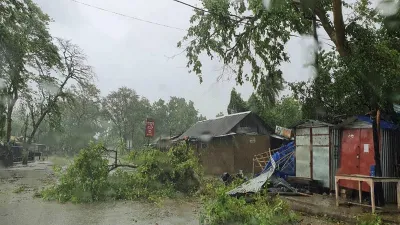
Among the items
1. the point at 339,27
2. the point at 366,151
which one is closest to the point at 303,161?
the point at 366,151

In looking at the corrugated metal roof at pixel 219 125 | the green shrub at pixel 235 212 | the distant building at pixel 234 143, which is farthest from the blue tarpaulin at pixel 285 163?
the corrugated metal roof at pixel 219 125

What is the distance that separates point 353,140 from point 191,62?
667 cm

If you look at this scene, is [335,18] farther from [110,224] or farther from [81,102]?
[81,102]

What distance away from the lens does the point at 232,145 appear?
23.0m

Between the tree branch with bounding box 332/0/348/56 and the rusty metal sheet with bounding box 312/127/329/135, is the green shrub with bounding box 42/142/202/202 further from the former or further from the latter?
the tree branch with bounding box 332/0/348/56

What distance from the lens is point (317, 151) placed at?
12367mm

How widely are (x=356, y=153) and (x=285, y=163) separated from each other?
10.9 ft

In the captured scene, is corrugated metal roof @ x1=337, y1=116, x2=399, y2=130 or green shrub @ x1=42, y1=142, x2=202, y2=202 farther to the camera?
green shrub @ x1=42, y1=142, x2=202, y2=202

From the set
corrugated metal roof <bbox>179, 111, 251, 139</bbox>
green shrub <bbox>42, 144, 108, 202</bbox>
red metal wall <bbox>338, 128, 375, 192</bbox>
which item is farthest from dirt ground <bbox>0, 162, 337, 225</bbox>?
corrugated metal roof <bbox>179, 111, 251, 139</bbox>

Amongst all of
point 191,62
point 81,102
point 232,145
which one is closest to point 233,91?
point 232,145

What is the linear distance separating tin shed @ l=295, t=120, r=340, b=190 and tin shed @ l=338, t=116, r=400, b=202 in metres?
0.62

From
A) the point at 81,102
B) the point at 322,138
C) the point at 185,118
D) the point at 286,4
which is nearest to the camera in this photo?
the point at 286,4

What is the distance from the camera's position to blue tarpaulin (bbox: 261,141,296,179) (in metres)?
13.5

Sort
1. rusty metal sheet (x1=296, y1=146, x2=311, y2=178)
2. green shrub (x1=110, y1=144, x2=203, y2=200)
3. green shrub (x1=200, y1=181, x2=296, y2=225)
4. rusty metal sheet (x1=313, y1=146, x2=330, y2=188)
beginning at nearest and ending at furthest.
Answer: green shrub (x1=200, y1=181, x2=296, y2=225) → rusty metal sheet (x1=313, y1=146, x2=330, y2=188) → rusty metal sheet (x1=296, y1=146, x2=311, y2=178) → green shrub (x1=110, y1=144, x2=203, y2=200)
